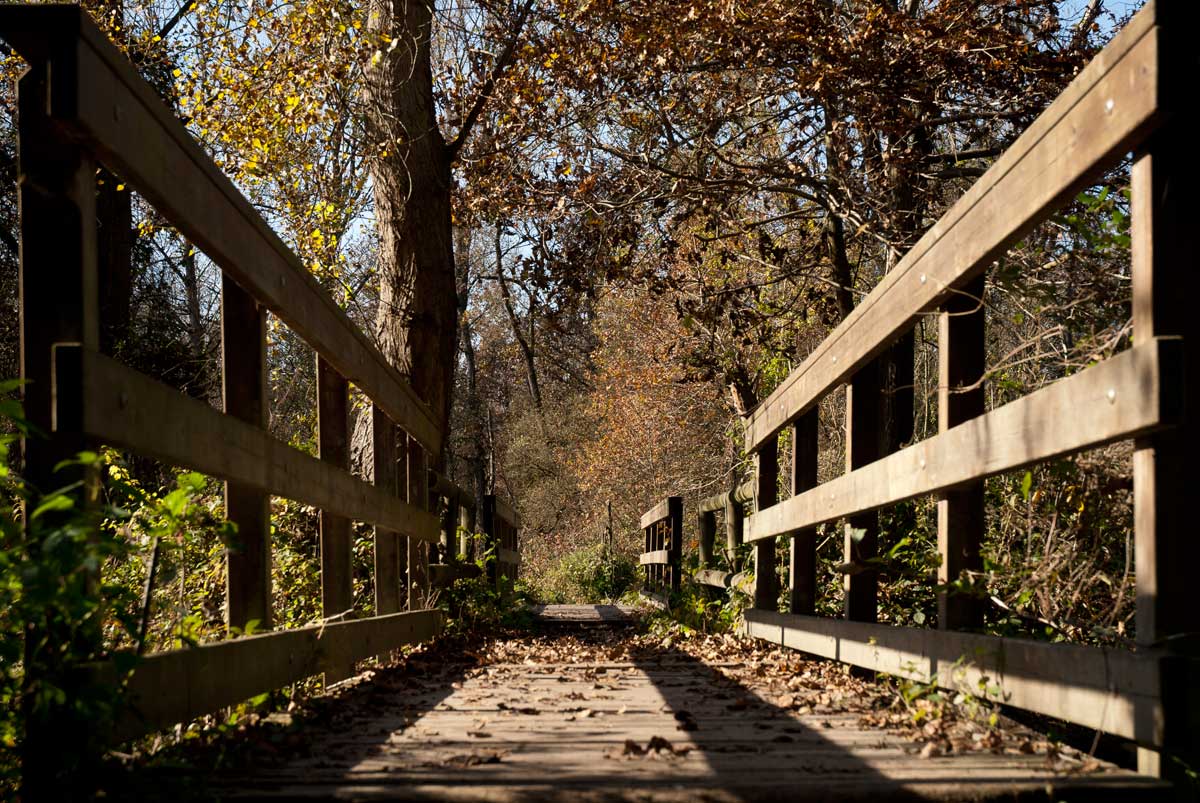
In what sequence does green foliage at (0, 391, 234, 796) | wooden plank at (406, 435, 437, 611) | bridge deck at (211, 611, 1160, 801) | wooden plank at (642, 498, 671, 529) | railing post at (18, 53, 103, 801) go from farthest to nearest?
wooden plank at (642, 498, 671, 529), wooden plank at (406, 435, 437, 611), bridge deck at (211, 611, 1160, 801), railing post at (18, 53, 103, 801), green foliage at (0, 391, 234, 796)

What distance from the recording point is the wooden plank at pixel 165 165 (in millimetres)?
2371

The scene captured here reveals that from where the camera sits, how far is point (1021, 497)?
15.2 ft

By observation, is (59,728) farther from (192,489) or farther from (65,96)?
(65,96)

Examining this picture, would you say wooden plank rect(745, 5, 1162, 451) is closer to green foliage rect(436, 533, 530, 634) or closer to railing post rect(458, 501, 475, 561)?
green foliage rect(436, 533, 530, 634)

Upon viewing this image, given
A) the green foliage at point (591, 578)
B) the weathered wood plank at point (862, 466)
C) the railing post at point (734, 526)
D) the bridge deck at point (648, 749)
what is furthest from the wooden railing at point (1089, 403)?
the green foliage at point (591, 578)

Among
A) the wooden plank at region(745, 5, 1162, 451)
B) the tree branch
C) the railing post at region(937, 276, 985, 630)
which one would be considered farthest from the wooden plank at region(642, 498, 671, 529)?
the railing post at region(937, 276, 985, 630)

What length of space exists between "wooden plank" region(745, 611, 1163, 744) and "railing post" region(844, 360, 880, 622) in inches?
8.1

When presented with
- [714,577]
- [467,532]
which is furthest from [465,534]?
[714,577]

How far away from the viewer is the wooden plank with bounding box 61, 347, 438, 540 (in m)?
2.44

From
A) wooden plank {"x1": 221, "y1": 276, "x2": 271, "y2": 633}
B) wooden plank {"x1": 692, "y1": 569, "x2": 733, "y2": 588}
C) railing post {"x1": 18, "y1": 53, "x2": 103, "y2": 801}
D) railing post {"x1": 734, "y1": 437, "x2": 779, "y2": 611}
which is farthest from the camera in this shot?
wooden plank {"x1": 692, "y1": 569, "x2": 733, "y2": 588}

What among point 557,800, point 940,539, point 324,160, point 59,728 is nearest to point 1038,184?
point 940,539

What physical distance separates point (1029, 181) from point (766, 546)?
4358mm

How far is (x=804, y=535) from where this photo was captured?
604 cm

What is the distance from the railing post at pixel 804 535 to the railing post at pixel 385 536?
2049mm
